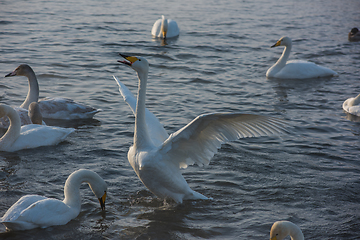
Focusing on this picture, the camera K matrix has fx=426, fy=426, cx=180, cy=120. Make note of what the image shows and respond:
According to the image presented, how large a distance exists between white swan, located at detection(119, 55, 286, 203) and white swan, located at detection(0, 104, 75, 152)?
2521 mm

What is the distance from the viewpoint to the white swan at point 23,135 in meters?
7.41

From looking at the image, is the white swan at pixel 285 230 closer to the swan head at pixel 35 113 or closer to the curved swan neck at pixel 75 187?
the curved swan neck at pixel 75 187

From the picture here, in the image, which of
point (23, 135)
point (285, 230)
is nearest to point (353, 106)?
point (285, 230)

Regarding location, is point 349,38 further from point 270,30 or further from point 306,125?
point 306,125

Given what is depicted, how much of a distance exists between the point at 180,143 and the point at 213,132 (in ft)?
1.47

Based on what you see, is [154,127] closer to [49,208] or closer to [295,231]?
[49,208]

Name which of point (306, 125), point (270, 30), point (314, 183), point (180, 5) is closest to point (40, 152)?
point (314, 183)

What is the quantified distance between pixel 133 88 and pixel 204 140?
5.92 metres

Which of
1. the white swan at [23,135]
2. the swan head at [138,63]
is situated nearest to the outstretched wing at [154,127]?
the swan head at [138,63]

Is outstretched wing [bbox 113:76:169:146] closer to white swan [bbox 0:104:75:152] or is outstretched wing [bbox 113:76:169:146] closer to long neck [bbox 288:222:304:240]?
white swan [bbox 0:104:75:152]

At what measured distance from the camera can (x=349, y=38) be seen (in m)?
18.3

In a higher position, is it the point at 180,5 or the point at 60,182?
the point at 180,5

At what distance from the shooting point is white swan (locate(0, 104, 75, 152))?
7.41 meters

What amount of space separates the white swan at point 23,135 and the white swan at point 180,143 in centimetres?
252
